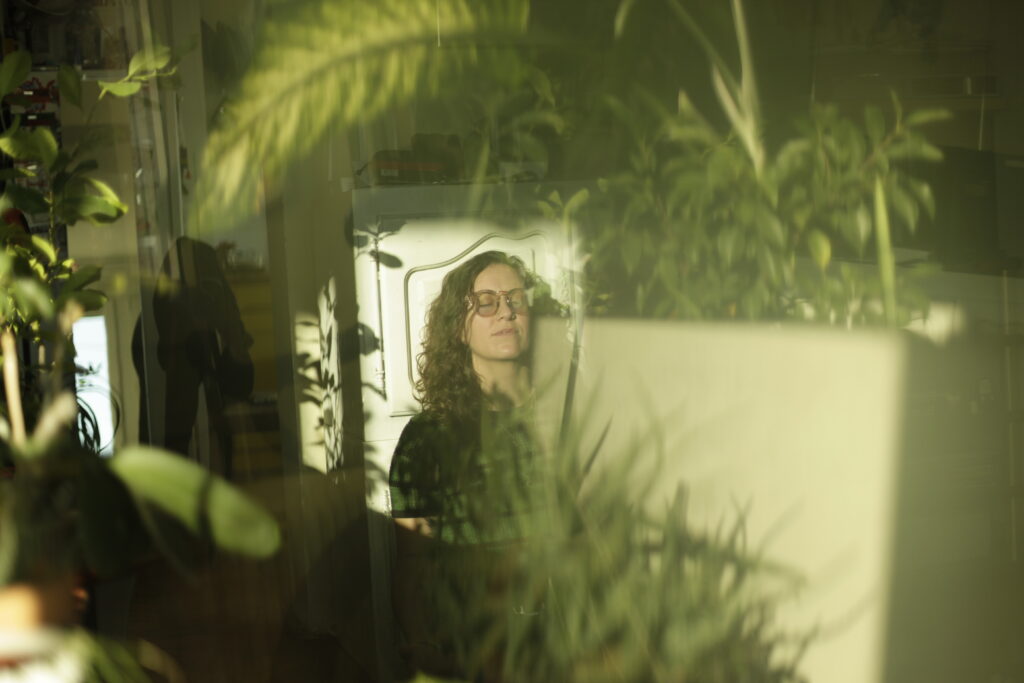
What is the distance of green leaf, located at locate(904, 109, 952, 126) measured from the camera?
99 cm

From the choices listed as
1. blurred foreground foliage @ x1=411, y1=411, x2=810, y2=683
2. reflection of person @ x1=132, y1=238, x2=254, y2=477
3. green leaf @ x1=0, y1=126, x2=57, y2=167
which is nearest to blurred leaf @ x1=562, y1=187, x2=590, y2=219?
blurred foreground foliage @ x1=411, y1=411, x2=810, y2=683

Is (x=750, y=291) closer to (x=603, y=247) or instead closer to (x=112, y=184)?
(x=603, y=247)

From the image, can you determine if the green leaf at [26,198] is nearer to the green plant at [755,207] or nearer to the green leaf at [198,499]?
the green leaf at [198,499]

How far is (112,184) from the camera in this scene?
66 cm

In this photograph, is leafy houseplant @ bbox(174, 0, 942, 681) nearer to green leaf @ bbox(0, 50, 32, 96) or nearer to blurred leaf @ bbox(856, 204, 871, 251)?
blurred leaf @ bbox(856, 204, 871, 251)

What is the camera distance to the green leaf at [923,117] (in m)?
0.99

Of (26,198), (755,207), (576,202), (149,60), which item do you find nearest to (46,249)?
(26,198)

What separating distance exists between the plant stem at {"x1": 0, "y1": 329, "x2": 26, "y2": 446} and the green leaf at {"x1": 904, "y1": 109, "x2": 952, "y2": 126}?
2.98ft

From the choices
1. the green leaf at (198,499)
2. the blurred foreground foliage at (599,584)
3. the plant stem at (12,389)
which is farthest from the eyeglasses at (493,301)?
the plant stem at (12,389)

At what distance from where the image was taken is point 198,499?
1.94 ft

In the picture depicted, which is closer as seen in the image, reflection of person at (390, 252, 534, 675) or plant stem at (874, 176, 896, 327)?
reflection of person at (390, 252, 534, 675)

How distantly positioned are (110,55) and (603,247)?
0.45 meters

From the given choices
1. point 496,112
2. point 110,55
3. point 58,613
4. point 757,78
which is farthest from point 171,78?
point 757,78

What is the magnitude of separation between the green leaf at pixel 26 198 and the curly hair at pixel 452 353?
0.30 meters
